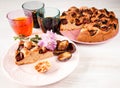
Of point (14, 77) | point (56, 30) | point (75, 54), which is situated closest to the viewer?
point (14, 77)

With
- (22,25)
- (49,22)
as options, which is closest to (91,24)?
(49,22)

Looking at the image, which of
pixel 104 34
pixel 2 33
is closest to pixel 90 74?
pixel 104 34

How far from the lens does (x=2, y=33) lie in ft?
3.79

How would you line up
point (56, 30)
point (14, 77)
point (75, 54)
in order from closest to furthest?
1. point (14, 77)
2. point (75, 54)
3. point (56, 30)

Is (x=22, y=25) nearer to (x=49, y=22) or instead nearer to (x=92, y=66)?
(x=49, y=22)

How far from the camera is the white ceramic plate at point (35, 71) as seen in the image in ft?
2.75

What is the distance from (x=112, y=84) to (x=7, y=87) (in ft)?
1.22

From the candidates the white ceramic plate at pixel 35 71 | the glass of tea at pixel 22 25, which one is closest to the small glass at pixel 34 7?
the glass of tea at pixel 22 25

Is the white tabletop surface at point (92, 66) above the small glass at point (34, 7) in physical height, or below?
below

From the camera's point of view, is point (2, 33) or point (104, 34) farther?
point (2, 33)

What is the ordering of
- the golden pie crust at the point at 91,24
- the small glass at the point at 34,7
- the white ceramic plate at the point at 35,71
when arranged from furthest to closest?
the small glass at the point at 34,7 → the golden pie crust at the point at 91,24 → the white ceramic plate at the point at 35,71

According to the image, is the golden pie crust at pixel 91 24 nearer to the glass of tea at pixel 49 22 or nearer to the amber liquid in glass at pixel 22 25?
the glass of tea at pixel 49 22

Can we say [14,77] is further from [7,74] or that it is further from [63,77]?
[63,77]

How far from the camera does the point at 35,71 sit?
89cm
